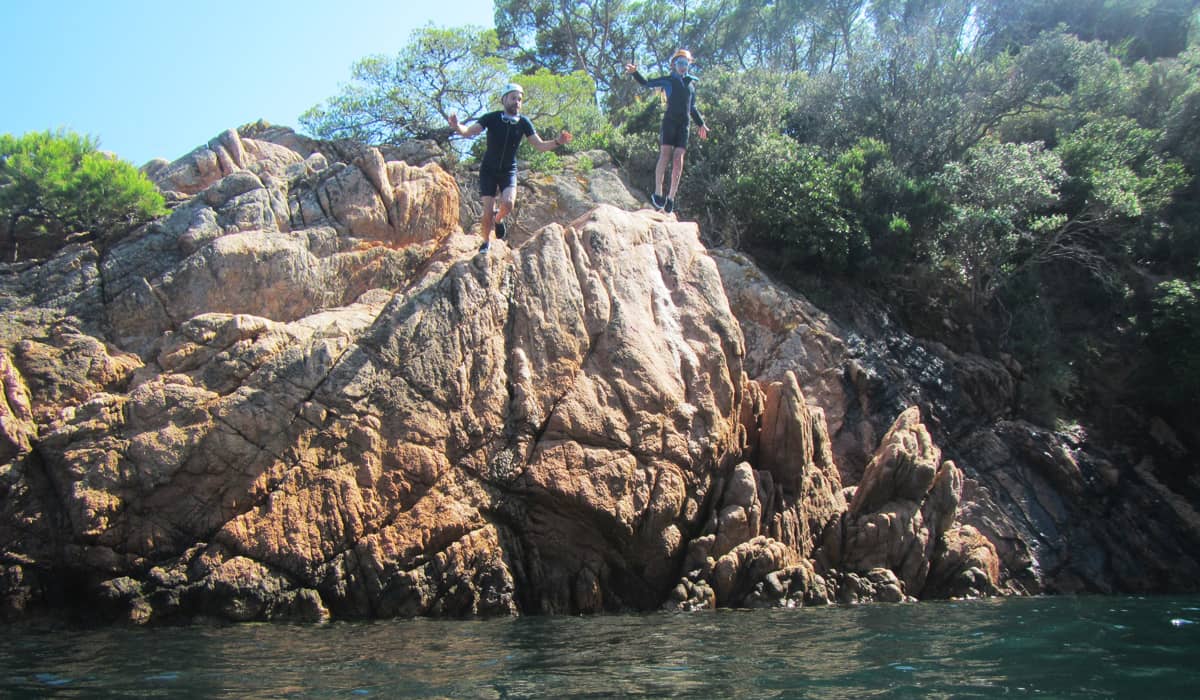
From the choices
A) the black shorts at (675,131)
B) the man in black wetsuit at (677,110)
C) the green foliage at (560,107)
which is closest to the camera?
the man in black wetsuit at (677,110)

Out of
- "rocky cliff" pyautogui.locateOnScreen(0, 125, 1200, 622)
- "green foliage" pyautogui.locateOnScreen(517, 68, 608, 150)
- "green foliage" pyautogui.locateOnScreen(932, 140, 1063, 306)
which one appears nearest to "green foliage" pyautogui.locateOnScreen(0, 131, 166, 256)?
"rocky cliff" pyautogui.locateOnScreen(0, 125, 1200, 622)

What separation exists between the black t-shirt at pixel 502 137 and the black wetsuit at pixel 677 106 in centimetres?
279

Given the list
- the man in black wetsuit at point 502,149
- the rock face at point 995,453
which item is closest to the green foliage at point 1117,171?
the rock face at point 995,453

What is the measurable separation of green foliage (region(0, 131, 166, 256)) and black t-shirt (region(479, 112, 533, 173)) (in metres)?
6.04

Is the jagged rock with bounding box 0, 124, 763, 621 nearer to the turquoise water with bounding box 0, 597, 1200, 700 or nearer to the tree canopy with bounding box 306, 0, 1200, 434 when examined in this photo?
the turquoise water with bounding box 0, 597, 1200, 700

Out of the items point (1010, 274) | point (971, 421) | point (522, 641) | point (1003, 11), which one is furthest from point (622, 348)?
point (1003, 11)

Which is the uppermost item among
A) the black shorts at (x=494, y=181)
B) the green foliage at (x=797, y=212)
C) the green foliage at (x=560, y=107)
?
the green foliage at (x=560, y=107)

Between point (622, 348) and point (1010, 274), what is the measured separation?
12.7m

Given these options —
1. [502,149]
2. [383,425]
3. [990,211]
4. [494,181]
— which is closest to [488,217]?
[494,181]

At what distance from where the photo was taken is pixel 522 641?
9039mm

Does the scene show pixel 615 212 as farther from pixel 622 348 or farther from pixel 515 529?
pixel 515 529

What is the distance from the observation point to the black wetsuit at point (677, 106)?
1538cm

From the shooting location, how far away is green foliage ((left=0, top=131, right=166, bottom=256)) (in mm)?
14586

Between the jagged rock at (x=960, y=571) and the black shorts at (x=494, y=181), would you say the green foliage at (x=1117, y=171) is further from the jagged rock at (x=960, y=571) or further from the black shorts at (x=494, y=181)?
the black shorts at (x=494, y=181)
